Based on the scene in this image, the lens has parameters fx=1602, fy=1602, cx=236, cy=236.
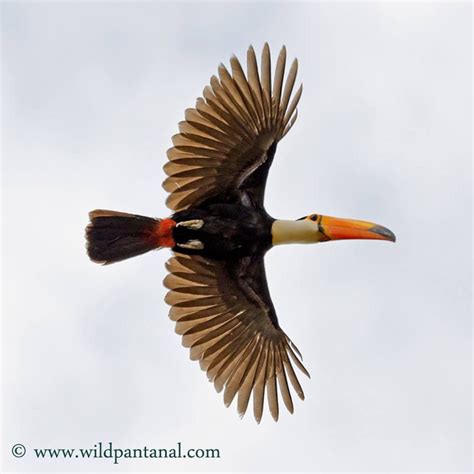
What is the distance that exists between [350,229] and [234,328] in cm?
181

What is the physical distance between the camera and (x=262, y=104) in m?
18.2

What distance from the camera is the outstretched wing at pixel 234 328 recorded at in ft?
61.2

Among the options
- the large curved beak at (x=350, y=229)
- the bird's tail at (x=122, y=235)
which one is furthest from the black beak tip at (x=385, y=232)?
the bird's tail at (x=122, y=235)

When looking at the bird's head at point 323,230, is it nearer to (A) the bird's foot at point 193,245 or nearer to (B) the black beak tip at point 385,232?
(B) the black beak tip at point 385,232

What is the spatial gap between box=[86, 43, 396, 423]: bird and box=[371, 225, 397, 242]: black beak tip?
1 centimetres

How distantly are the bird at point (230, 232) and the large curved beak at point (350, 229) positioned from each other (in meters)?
0.01

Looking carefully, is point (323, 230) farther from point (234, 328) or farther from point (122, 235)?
point (122, 235)

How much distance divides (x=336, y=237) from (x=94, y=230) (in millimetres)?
2834

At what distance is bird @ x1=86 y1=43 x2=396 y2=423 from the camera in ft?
59.7

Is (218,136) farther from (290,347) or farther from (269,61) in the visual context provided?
(290,347)

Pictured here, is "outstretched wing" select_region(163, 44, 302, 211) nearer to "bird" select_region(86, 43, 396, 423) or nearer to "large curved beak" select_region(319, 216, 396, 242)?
"bird" select_region(86, 43, 396, 423)

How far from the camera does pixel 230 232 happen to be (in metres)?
18.4

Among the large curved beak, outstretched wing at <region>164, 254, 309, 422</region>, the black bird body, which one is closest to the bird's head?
the large curved beak

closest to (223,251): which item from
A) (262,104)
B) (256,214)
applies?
(256,214)
